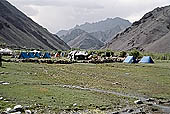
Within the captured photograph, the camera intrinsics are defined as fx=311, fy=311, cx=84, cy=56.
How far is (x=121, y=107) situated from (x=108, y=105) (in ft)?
4.02

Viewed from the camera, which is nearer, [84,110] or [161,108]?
[84,110]

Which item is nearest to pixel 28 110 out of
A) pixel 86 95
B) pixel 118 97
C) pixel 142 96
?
pixel 86 95

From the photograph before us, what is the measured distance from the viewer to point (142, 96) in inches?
1435

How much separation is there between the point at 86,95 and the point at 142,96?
24.7ft

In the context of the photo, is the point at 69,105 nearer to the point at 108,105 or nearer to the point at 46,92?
the point at 108,105

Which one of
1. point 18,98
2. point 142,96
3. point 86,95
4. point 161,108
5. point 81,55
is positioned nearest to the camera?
point 18,98

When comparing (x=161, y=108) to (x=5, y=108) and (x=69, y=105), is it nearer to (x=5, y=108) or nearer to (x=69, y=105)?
(x=69, y=105)

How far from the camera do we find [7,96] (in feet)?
92.9

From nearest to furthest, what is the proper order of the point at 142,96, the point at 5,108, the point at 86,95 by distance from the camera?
1. the point at 5,108
2. the point at 86,95
3. the point at 142,96

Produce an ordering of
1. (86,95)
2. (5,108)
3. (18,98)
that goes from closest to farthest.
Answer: (5,108)
(18,98)
(86,95)

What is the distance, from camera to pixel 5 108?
23469 mm

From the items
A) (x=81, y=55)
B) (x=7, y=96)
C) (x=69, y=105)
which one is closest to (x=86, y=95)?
(x=69, y=105)

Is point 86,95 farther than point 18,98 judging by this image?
Yes

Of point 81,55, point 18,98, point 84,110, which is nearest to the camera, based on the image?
point 84,110
